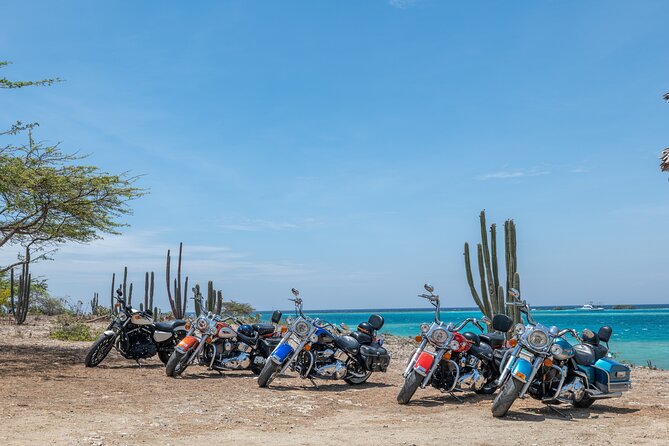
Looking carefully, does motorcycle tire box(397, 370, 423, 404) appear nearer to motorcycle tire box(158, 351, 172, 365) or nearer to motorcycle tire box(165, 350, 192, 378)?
motorcycle tire box(165, 350, 192, 378)

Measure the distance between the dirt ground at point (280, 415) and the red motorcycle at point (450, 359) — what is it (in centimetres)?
23

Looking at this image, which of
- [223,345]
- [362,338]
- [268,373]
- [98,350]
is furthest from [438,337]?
[98,350]

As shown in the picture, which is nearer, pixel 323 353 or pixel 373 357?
pixel 323 353

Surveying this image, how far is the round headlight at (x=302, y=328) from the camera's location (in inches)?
373

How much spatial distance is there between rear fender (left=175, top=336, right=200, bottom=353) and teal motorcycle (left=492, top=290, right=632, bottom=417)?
4.87 meters

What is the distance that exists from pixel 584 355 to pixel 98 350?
26.4 ft

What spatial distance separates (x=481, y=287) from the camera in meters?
17.0

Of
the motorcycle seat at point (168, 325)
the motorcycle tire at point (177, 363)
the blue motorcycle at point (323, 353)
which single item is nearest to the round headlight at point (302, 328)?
the blue motorcycle at point (323, 353)

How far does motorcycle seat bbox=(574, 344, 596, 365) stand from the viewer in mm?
7535

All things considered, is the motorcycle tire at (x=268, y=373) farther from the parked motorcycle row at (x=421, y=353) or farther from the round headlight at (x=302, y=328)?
the round headlight at (x=302, y=328)

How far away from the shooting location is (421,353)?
26.2ft

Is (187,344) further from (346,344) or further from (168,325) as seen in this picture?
(346,344)

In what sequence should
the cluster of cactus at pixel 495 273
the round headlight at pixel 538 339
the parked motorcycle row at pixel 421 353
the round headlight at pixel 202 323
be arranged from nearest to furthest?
the round headlight at pixel 538 339 → the parked motorcycle row at pixel 421 353 → the round headlight at pixel 202 323 → the cluster of cactus at pixel 495 273

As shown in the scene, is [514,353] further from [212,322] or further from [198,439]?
[212,322]
